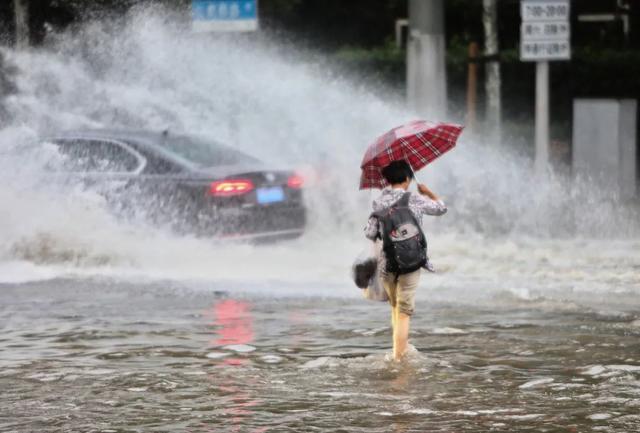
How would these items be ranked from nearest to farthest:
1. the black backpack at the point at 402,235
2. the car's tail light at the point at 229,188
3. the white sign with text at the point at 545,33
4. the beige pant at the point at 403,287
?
the black backpack at the point at 402,235 → the beige pant at the point at 403,287 → the car's tail light at the point at 229,188 → the white sign with text at the point at 545,33

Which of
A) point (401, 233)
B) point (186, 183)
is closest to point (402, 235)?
point (401, 233)

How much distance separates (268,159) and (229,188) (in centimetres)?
950

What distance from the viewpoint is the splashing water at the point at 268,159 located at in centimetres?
1421

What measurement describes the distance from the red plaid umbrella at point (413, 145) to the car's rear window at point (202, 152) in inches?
228

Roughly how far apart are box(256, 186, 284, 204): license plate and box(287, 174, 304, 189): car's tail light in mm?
167

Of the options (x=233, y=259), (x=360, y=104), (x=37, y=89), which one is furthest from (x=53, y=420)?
(x=360, y=104)

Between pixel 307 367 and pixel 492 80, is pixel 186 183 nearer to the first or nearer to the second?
pixel 307 367

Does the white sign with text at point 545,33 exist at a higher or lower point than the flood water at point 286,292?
higher

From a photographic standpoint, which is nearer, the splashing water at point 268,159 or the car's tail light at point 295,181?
the splashing water at point 268,159

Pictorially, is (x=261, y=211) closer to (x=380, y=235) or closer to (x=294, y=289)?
(x=294, y=289)

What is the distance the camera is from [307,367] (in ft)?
28.9

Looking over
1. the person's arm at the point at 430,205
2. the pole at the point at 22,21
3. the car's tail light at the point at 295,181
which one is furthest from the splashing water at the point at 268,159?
the person's arm at the point at 430,205

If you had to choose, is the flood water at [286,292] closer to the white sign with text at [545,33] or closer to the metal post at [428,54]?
the metal post at [428,54]

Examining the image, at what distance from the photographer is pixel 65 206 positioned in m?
14.8
